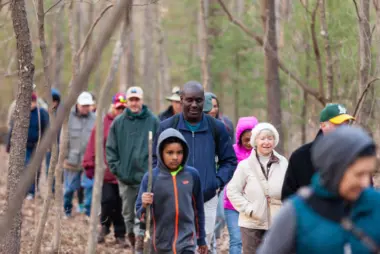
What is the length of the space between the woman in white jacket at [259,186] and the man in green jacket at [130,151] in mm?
2822

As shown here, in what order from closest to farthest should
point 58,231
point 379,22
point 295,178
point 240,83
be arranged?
point 295,178, point 58,231, point 379,22, point 240,83

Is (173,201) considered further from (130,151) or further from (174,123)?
(130,151)

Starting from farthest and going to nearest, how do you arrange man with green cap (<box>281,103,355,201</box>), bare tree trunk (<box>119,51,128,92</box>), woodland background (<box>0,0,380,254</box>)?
bare tree trunk (<box>119,51,128,92</box>) → man with green cap (<box>281,103,355,201</box>) → woodland background (<box>0,0,380,254</box>)

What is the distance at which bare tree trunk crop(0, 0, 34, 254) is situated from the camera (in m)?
7.04

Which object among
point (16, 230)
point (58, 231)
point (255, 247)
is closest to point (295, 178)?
point (255, 247)

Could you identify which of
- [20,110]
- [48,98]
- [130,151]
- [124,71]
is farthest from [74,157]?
[124,71]

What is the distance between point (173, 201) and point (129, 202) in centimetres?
373

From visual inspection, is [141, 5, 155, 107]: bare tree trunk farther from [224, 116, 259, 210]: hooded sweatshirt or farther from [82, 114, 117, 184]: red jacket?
[224, 116, 259, 210]: hooded sweatshirt

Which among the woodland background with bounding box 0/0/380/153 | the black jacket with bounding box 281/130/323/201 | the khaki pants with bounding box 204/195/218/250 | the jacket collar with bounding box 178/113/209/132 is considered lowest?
the khaki pants with bounding box 204/195/218/250

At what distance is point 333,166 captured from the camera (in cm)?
345

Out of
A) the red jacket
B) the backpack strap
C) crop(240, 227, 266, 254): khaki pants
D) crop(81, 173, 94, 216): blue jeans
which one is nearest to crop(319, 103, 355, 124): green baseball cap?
crop(240, 227, 266, 254): khaki pants

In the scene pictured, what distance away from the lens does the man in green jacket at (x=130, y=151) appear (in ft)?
35.1

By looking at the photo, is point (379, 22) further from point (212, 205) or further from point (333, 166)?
point (333, 166)

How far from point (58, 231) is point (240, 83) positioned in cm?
1503
